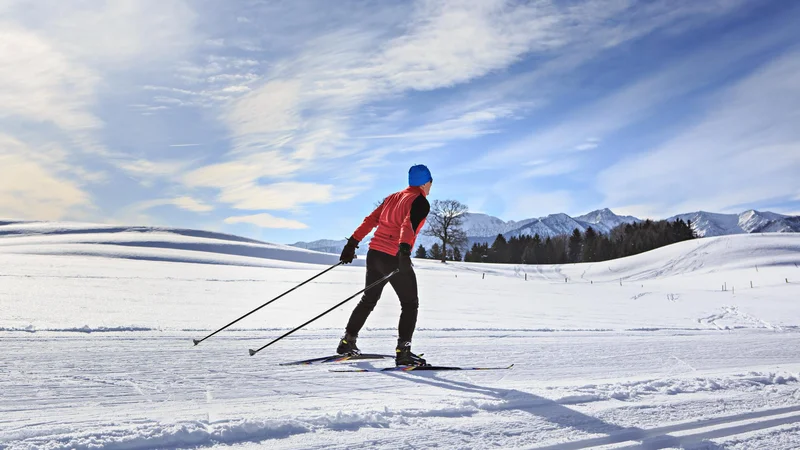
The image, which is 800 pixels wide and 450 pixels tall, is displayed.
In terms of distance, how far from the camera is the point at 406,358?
4812 millimetres

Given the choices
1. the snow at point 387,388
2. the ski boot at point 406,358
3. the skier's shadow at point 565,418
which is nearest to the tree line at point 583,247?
the snow at point 387,388

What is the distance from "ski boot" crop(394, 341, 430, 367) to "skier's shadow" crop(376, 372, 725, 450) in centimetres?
47

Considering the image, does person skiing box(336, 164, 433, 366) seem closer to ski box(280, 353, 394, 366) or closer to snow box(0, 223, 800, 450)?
ski box(280, 353, 394, 366)

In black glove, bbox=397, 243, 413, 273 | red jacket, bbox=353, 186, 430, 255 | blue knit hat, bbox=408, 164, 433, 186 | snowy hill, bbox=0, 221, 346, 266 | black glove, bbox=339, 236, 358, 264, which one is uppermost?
snowy hill, bbox=0, 221, 346, 266

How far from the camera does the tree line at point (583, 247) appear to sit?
272 ft

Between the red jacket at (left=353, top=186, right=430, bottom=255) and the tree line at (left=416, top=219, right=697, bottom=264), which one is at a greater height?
the tree line at (left=416, top=219, right=697, bottom=264)

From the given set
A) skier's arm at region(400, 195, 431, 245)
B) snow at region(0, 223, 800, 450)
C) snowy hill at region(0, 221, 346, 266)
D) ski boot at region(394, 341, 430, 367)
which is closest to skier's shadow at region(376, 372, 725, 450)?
snow at region(0, 223, 800, 450)

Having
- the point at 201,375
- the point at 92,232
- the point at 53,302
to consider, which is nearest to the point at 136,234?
the point at 92,232

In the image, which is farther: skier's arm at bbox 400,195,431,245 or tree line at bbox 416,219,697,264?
tree line at bbox 416,219,697,264

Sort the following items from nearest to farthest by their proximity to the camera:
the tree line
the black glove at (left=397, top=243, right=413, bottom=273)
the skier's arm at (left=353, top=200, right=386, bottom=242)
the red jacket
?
the black glove at (left=397, top=243, right=413, bottom=273) → the red jacket → the skier's arm at (left=353, top=200, right=386, bottom=242) → the tree line

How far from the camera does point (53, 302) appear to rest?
9.28 metres

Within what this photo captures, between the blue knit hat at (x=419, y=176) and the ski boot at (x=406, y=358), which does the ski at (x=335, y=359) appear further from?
the blue knit hat at (x=419, y=176)

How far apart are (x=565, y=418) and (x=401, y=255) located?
78.6 inches

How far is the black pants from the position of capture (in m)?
4.99
